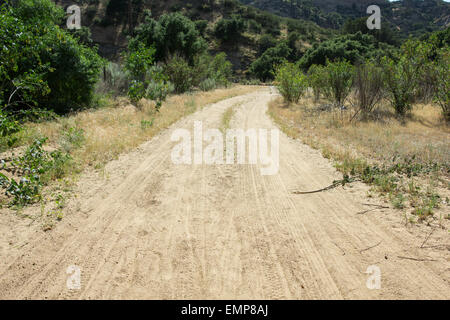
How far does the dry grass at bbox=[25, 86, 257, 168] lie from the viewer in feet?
19.5

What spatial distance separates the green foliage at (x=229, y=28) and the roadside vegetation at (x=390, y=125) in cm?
3677

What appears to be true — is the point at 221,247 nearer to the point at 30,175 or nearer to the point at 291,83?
the point at 30,175

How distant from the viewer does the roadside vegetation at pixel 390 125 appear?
458 cm

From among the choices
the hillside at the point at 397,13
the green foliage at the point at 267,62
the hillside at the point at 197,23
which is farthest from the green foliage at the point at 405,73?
the hillside at the point at 397,13

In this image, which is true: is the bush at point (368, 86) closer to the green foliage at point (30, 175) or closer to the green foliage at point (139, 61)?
the green foliage at point (139, 61)

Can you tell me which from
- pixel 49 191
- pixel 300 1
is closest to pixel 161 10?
pixel 49 191

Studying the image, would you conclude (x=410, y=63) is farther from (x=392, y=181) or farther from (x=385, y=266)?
(x=385, y=266)

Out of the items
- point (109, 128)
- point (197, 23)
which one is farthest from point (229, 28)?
point (109, 128)

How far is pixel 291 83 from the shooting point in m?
15.4

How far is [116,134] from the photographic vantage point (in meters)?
7.48

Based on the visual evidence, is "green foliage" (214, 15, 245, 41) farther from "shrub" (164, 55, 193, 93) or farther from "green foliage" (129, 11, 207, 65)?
"shrub" (164, 55, 193, 93)

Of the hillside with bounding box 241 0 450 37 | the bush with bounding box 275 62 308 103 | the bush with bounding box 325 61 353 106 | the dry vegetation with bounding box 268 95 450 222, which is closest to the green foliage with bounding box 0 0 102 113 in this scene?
the dry vegetation with bounding box 268 95 450 222

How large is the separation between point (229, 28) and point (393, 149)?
48.3 m

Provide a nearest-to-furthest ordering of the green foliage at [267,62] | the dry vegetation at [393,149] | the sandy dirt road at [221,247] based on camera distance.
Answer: the sandy dirt road at [221,247] → the dry vegetation at [393,149] → the green foliage at [267,62]
